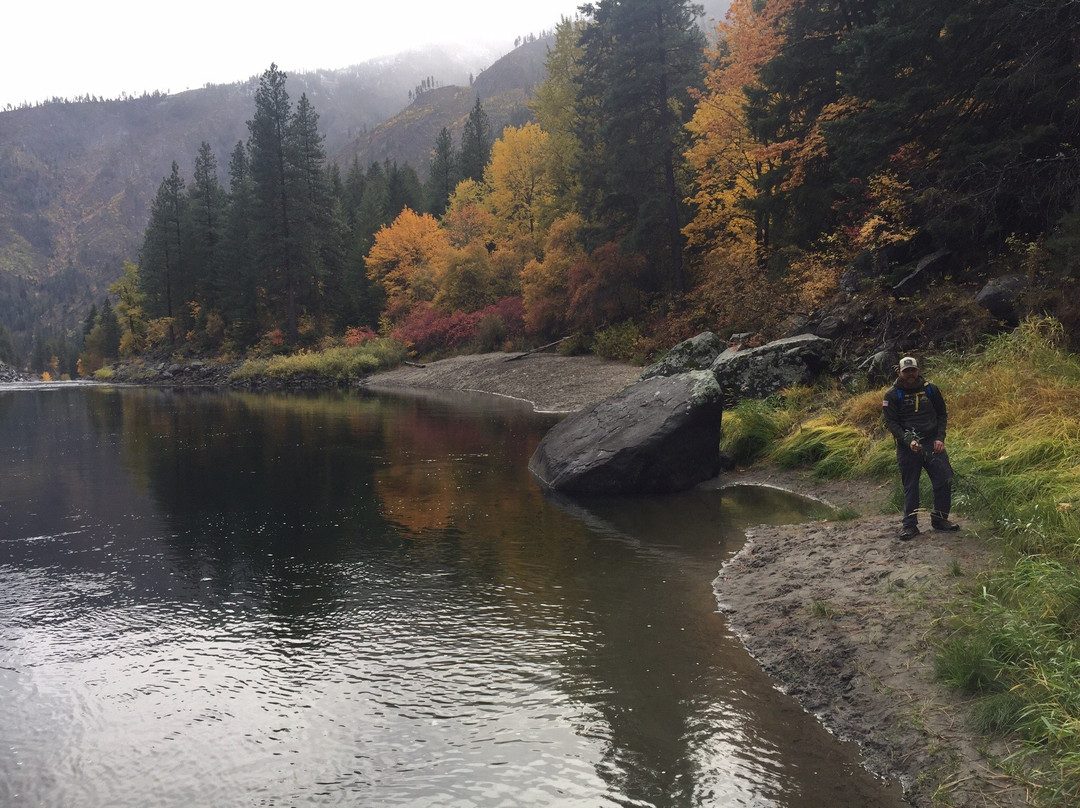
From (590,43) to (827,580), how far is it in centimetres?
3439

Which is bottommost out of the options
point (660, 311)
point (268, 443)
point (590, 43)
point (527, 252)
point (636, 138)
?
point (268, 443)

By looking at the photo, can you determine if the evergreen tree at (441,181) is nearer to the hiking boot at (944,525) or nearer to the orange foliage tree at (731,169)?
the orange foliage tree at (731,169)

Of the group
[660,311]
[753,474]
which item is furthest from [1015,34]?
[660,311]

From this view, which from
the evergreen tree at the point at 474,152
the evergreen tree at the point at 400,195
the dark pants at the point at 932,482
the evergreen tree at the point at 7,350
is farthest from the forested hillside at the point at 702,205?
the evergreen tree at the point at 7,350

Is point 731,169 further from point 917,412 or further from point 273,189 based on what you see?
point 273,189

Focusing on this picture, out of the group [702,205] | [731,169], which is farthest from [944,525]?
[702,205]

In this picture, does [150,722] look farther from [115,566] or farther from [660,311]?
[660,311]

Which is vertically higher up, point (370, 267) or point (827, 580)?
point (370, 267)

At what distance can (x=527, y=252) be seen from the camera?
155 feet

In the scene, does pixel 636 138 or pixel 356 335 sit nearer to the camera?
pixel 636 138

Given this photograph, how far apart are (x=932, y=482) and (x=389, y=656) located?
6157 millimetres

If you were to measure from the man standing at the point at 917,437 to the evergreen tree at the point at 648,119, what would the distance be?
80.1ft

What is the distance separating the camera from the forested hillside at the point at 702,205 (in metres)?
14.2

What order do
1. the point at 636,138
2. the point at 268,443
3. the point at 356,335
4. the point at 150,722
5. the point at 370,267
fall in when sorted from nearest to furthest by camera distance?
the point at 150,722 < the point at 268,443 < the point at 636,138 < the point at 356,335 < the point at 370,267
